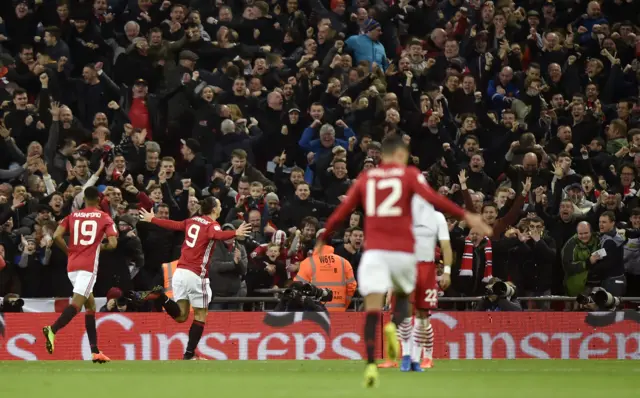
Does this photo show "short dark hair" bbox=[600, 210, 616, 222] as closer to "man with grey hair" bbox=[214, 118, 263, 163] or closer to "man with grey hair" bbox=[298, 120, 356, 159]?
"man with grey hair" bbox=[298, 120, 356, 159]

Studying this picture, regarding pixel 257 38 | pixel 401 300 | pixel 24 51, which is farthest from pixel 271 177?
pixel 401 300

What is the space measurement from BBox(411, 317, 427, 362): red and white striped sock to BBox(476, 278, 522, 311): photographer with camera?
3402mm

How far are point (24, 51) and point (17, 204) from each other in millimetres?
4718

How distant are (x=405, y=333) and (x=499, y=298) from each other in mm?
4731

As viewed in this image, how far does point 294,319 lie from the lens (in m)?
18.9

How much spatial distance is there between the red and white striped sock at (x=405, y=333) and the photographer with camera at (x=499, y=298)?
4.04m

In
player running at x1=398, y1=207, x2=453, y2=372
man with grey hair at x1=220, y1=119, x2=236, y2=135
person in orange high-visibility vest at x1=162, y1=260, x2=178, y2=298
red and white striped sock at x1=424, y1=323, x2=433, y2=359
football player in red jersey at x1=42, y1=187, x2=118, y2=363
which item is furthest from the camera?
man with grey hair at x1=220, y1=119, x2=236, y2=135

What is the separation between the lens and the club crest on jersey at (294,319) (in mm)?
18875

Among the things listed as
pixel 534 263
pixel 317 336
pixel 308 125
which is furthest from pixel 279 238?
pixel 534 263

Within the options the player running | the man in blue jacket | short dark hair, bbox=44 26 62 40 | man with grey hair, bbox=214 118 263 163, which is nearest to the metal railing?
man with grey hair, bbox=214 118 263 163

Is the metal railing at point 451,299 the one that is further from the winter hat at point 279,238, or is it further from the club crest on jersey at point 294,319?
the winter hat at point 279,238

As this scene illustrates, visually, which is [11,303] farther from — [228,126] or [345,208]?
[345,208]

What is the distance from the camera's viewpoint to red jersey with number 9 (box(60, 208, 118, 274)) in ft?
55.6

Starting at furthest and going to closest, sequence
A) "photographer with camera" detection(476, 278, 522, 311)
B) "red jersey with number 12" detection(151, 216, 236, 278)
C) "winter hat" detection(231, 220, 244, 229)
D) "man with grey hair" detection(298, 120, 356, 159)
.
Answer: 1. "man with grey hair" detection(298, 120, 356, 159)
2. "winter hat" detection(231, 220, 244, 229)
3. "photographer with camera" detection(476, 278, 522, 311)
4. "red jersey with number 12" detection(151, 216, 236, 278)
